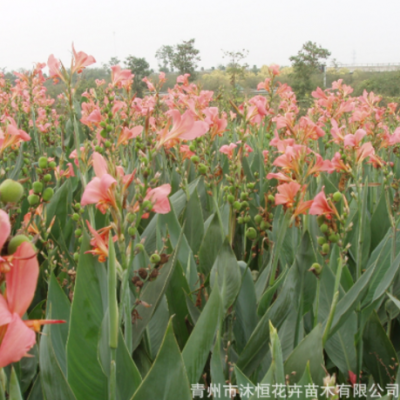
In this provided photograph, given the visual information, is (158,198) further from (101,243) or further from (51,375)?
(51,375)

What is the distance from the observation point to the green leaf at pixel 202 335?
0.85 metres

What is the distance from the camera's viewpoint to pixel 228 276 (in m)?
1.10

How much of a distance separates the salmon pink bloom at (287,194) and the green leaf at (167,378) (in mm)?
488

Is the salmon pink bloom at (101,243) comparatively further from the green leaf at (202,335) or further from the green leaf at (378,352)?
the green leaf at (378,352)

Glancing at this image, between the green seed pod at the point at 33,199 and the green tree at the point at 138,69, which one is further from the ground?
the green tree at the point at 138,69

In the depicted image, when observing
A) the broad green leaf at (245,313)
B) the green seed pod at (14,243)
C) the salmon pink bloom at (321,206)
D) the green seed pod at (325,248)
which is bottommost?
the broad green leaf at (245,313)

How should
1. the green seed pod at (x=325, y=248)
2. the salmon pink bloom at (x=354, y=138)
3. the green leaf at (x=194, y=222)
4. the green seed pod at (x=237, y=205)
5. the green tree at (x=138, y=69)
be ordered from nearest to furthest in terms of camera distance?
the green seed pod at (x=325, y=248)
the green seed pod at (x=237, y=205)
the salmon pink bloom at (x=354, y=138)
the green leaf at (x=194, y=222)
the green tree at (x=138, y=69)

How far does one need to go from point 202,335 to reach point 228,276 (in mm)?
273

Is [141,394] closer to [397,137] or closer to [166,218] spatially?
[166,218]

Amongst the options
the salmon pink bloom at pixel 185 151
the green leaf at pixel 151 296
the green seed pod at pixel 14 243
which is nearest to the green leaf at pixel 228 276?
the green leaf at pixel 151 296

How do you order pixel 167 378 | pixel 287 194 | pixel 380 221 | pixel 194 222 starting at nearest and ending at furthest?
pixel 167 378
pixel 287 194
pixel 194 222
pixel 380 221

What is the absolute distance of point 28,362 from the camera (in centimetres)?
101

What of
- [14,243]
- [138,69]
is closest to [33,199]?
[14,243]

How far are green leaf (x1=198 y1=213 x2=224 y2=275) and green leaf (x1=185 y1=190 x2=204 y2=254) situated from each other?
0.22 m
